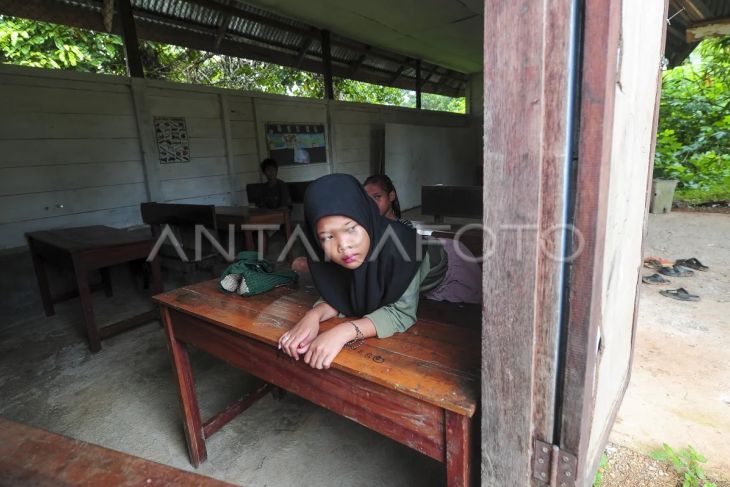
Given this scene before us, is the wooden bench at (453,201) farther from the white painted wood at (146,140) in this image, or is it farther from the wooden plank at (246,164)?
the white painted wood at (146,140)

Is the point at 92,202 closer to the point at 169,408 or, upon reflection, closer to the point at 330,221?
the point at 169,408

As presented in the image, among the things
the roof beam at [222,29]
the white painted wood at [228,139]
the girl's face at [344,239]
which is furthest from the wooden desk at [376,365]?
the roof beam at [222,29]

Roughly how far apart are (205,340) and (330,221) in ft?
2.65

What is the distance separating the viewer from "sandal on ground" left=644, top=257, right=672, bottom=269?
13.8 ft

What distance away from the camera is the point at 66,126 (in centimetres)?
415

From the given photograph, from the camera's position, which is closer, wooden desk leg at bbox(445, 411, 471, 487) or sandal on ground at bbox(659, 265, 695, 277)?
wooden desk leg at bbox(445, 411, 471, 487)

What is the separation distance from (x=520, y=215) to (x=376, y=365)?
552 millimetres

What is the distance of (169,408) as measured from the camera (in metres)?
2.47

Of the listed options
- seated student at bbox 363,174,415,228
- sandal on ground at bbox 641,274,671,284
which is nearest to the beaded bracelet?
seated student at bbox 363,174,415,228

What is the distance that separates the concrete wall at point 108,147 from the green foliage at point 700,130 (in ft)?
25.1

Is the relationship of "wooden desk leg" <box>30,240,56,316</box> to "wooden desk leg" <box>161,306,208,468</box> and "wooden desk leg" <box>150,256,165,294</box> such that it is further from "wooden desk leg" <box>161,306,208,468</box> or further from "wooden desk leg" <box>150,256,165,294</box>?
"wooden desk leg" <box>161,306,208,468</box>

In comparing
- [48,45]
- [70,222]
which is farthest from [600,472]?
[48,45]

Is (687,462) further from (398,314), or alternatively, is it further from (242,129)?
(242,129)

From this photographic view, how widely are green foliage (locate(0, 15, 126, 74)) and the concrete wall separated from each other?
3.69 m
